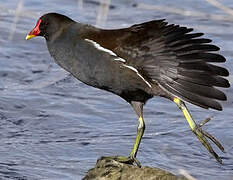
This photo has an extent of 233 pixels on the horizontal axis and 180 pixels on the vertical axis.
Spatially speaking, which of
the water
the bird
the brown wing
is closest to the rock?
the bird

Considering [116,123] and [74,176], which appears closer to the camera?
[74,176]

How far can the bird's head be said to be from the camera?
540 centimetres

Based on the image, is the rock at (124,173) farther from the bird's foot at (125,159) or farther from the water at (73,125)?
the water at (73,125)

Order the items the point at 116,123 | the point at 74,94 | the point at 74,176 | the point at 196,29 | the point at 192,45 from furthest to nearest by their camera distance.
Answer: the point at 196,29
the point at 74,94
the point at 116,123
the point at 74,176
the point at 192,45

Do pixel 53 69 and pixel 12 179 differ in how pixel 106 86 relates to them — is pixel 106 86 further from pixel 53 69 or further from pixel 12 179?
pixel 53 69

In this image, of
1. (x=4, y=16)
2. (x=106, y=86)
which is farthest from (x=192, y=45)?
(x=4, y=16)

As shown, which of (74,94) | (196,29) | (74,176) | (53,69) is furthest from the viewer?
(196,29)

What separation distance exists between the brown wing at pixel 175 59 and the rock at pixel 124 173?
0.50 metres

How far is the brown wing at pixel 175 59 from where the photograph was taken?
15.6 feet

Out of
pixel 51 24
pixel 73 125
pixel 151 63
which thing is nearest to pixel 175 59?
pixel 151 63

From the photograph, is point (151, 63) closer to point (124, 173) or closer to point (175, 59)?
point (175, 59)

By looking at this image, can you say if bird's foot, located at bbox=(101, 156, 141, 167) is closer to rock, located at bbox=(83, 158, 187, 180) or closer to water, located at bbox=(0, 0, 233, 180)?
rock, located at bbox=(83, 158, 187, 180)

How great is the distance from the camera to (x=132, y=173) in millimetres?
4773

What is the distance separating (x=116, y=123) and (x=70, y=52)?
69.9 inches
